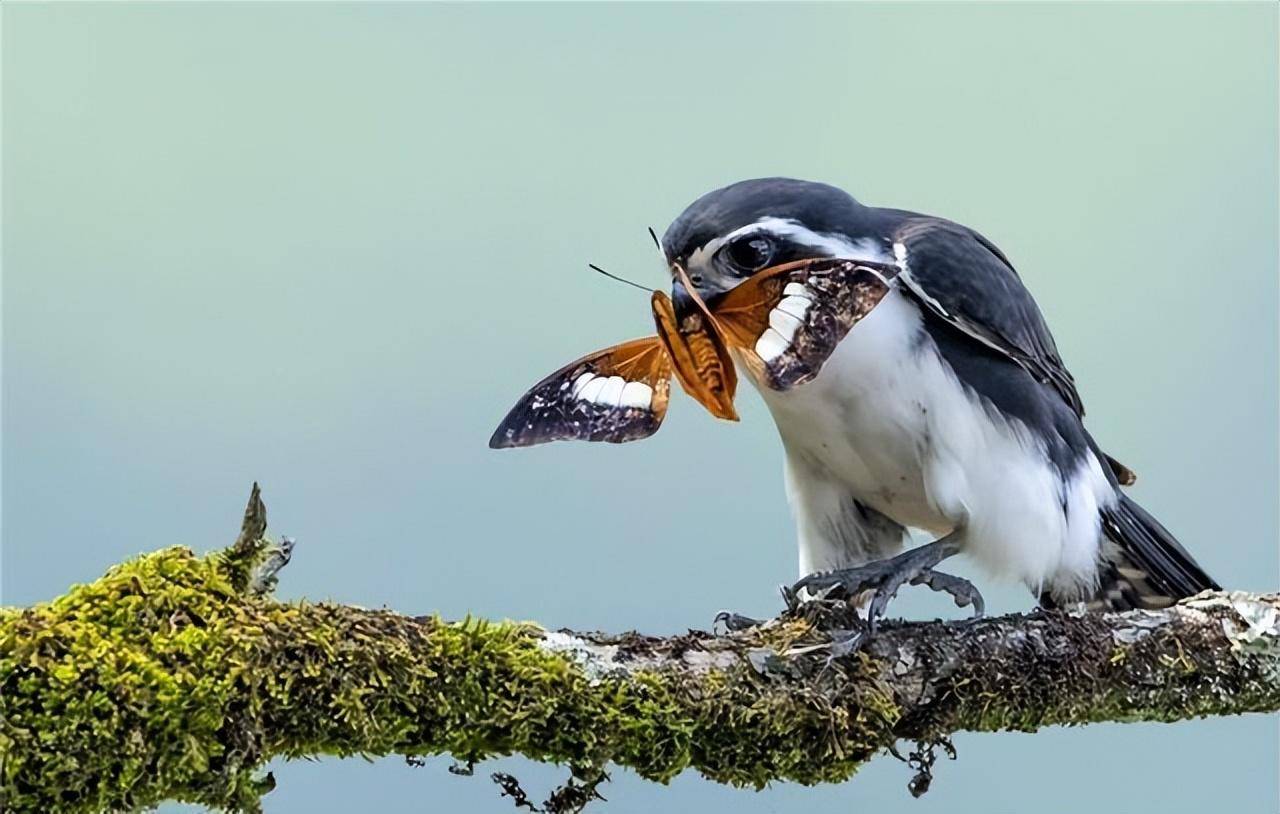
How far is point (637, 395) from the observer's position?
3.31 metres

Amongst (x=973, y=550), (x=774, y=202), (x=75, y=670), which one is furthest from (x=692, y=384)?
Result: (x=75, y=670)

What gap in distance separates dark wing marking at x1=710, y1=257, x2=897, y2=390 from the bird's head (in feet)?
0.77

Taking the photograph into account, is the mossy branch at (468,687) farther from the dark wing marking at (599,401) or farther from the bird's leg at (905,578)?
the dark wing marking at (599,401)

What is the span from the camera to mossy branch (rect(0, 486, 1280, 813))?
2355mm

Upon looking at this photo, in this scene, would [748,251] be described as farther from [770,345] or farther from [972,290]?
[972,290]

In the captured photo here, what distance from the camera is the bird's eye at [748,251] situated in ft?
11.4

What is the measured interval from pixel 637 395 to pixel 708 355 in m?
0.18

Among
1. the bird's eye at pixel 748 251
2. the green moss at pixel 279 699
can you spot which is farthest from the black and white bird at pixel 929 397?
the green moss at pixel 279 699

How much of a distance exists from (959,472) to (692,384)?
855 millimetres

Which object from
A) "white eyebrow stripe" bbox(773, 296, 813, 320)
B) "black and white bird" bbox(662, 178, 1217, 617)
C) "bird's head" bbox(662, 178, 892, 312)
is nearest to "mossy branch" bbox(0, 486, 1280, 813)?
"black and white bird" bbox(662, 178, 1217, 617)

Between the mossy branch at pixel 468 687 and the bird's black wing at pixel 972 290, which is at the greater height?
the bird's black wing at pixel 972 290

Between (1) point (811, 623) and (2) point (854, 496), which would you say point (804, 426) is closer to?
(2) point (854, 496)

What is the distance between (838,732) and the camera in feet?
10.2

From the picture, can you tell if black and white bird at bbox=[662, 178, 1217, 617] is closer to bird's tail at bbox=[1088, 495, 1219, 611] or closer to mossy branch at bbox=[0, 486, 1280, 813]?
bird's tail at bbox=[1088, 495, 1219, 611]
